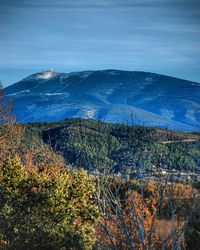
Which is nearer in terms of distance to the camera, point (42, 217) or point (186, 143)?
point (42, 217)

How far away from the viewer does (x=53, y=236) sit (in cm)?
2527

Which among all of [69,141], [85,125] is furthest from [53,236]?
[85,125]

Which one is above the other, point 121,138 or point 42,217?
point 42,217

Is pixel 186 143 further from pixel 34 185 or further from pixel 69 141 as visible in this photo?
pixel 34 185

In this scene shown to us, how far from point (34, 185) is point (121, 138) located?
12327cm

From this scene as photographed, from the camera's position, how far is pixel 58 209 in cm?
2652

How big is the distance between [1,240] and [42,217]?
2609mm

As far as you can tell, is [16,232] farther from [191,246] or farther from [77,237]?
[191,246]

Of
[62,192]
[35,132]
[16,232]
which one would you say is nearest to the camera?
[16,232]

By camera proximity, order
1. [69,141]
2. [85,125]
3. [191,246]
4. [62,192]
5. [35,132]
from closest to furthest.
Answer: [62,192]
[191,246]
[69,141]
[35,132]
[85,125]

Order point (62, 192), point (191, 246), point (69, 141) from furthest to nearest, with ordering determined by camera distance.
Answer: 1. point (69, 141)
2. point (191, 246)
3. point (62, 192)

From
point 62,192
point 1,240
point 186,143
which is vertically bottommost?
point 186,143

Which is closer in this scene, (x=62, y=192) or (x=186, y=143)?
(x=62, y=192)

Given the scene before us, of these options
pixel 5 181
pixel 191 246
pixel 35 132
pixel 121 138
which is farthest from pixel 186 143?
pixel 5 181
